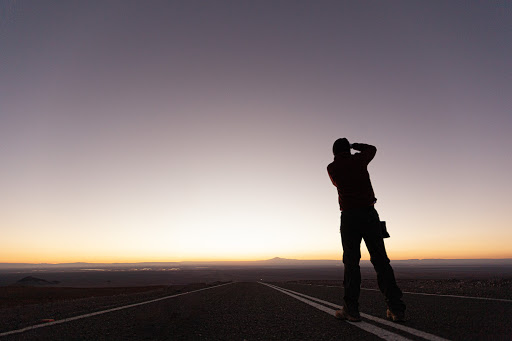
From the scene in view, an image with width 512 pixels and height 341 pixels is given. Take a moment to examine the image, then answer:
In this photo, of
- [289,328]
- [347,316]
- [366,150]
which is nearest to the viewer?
[289,328]

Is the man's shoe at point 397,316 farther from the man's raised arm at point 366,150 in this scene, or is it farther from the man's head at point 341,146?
the man's head at point 341,146

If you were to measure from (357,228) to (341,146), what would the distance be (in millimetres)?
1198

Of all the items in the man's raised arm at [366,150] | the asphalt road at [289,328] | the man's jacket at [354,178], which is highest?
the man's raised arm at [366,150]

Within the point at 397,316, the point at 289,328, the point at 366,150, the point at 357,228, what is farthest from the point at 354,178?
the point at 289,328

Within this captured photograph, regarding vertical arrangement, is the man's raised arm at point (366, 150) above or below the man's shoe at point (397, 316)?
above

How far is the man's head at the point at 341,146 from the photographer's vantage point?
4184 millimetres

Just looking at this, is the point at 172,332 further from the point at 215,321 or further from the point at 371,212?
the point at 371,212

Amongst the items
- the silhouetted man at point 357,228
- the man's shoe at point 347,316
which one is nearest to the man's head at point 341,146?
the silhouetted man at point 357,228

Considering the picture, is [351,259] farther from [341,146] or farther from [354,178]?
[341,146]

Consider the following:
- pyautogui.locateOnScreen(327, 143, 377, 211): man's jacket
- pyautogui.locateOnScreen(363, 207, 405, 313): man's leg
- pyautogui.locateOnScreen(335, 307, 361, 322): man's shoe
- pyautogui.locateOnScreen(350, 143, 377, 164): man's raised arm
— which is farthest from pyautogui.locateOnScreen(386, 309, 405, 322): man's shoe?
pyautogui.locateOnScreen(350, 143, 377, 164): man's raised arm

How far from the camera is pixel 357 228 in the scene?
3.81 meters

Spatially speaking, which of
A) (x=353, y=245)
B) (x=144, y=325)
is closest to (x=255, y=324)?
(x=144, y=325)

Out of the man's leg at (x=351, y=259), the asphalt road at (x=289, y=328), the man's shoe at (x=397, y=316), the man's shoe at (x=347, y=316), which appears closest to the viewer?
the asphalt road at (x=289, y=328)

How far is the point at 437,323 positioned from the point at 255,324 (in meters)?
2.04
